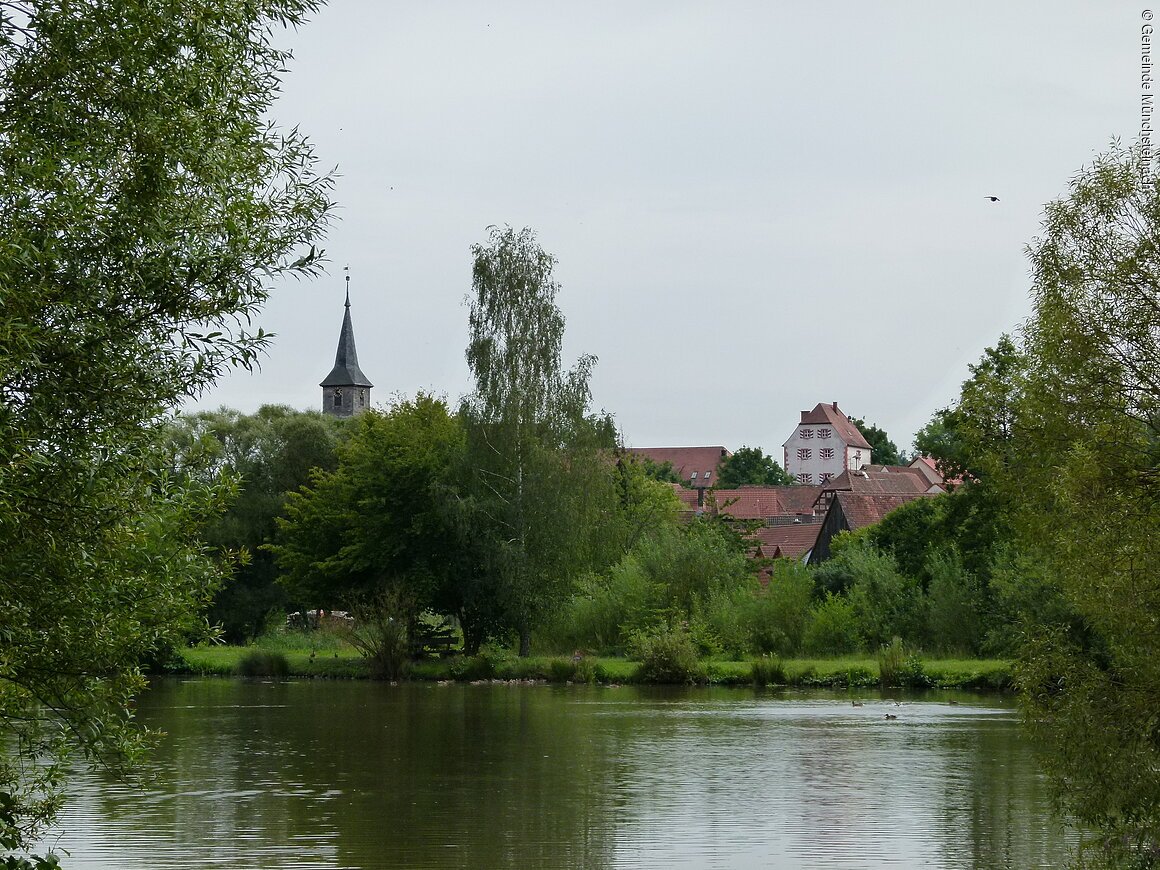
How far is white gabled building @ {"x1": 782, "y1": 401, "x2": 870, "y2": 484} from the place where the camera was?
494 feet

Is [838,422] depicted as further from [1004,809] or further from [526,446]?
[1004,809]

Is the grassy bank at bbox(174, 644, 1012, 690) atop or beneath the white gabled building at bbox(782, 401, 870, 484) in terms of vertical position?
beneath

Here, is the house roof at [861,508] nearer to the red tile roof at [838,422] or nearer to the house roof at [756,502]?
the house roof at [756,502]

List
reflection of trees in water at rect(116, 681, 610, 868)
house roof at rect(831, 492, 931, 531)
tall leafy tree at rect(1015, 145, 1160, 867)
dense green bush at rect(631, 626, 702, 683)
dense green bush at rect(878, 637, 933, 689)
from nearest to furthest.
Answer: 1. tall leafy tree at rect(1015, 145, 1160, 867)
2. reflection of trees in water at rect(116, 681, 610, 868)
3. dense green bush at rect(878, 637, 933, 689)
4. dense green bush at rect(631, 626, 702, 683)
5. house roof at rect(831, 492, 931, 531)

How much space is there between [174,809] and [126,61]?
447 inches

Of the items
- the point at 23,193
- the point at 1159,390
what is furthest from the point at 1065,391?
the point at 23,193

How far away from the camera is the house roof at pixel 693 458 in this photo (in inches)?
6407

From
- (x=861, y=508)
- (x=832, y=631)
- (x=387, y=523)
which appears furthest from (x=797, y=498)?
(x=387, y=523)

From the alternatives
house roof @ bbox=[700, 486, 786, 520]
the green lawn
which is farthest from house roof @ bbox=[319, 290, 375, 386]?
the green lawn

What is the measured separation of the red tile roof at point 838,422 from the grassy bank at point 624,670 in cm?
10781

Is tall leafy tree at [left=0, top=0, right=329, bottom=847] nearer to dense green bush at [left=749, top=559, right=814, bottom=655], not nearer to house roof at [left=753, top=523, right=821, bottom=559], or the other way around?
dense green bush at [left=749, top=559, right=814, bottom=655]

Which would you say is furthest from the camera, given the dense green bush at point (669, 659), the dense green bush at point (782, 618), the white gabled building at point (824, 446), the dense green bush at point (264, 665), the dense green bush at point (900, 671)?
the white gabled building at point (824, 446)

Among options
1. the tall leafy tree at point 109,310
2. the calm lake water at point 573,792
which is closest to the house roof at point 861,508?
the calm lake water at point 573,792

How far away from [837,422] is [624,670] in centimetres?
11244
